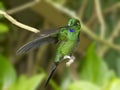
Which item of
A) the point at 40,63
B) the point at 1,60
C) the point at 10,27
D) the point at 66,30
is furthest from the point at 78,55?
the point at 66,30

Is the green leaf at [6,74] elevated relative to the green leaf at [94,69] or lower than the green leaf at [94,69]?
lower

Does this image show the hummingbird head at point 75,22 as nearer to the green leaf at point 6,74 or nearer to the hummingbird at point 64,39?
the hummingbird at point 64,39

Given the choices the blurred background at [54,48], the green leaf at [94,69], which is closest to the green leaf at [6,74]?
the blurred background at [54,48]

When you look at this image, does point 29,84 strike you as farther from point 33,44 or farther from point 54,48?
point 33,44

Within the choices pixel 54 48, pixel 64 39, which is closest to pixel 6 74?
pixel 54 48

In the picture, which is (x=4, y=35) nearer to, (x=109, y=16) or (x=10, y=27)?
(x=10, y=27)

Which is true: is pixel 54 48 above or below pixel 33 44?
above

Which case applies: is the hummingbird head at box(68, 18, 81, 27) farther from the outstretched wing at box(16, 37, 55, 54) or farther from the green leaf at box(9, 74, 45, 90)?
the green leaf at box(9, 74, 45, 90)
